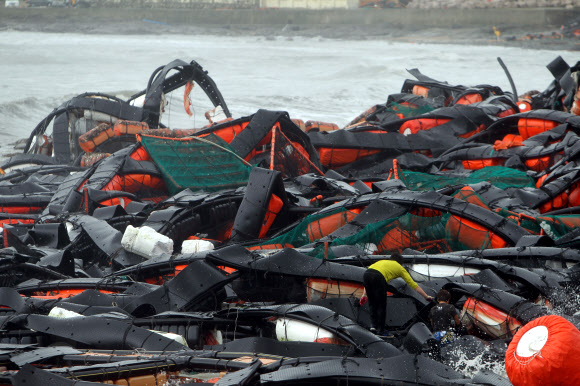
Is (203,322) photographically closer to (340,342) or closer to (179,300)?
(179,300)

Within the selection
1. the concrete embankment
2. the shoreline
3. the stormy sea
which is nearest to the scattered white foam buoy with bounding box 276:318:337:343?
the stormy sea

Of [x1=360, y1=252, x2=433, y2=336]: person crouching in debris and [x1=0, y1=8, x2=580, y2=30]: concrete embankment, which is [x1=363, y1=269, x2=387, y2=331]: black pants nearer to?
[x1=360, y1=252, x2=433, y2=336]: person crouching in debris

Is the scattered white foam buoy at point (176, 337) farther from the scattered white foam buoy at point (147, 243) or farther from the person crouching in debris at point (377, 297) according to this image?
the scattered white foam buoy at point (147, 243)

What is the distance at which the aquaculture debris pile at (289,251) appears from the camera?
159 inches

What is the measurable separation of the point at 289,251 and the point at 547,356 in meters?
2.85

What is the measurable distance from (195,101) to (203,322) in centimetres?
2586

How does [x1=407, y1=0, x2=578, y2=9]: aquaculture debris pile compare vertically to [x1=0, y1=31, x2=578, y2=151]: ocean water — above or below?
above

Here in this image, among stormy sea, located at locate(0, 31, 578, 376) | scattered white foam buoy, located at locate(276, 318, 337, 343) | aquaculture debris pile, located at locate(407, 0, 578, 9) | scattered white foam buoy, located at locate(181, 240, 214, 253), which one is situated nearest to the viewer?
scattered white foam buoy, located at locate(276, 318, 337, 343)

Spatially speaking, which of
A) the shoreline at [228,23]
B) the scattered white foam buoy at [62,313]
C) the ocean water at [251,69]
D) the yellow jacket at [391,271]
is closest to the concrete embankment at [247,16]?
the shoreline at [228,23]

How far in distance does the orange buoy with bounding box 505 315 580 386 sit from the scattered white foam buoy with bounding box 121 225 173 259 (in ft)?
14.9

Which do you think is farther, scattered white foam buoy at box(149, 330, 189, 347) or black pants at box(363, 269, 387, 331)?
black pants at box(363, 269, 387, 331)

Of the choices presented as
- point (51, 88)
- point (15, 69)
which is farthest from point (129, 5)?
point (51, 88)

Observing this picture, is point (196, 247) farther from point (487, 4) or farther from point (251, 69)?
point (487, 4)

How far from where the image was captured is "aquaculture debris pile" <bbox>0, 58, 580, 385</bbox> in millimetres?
4031
